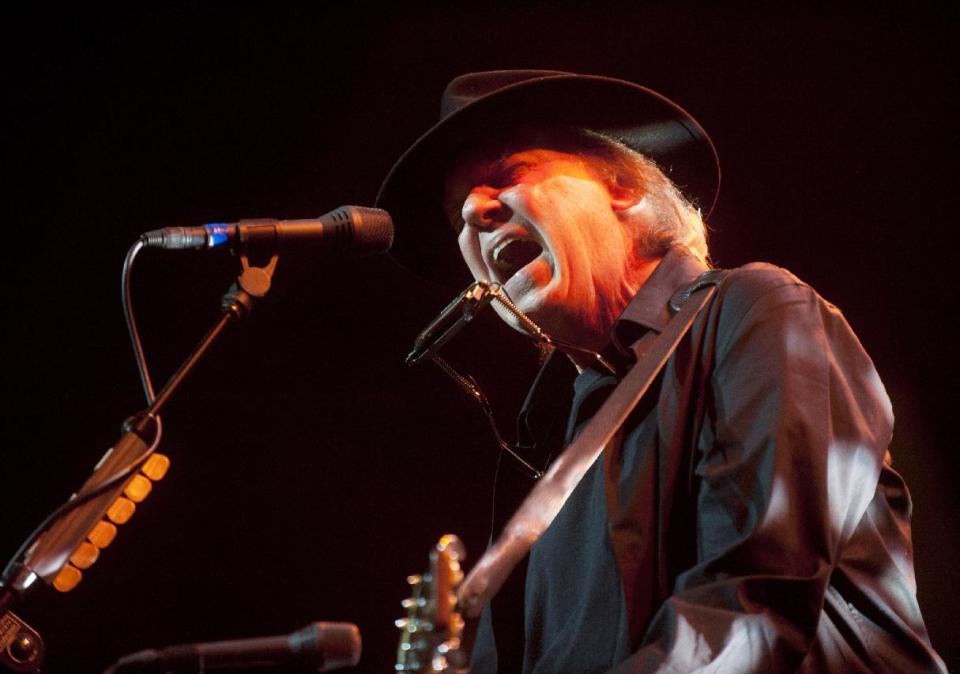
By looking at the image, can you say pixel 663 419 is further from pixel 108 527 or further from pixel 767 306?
pixel 108 527

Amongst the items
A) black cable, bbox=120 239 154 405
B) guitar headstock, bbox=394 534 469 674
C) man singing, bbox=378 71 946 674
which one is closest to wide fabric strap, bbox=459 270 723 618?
man singing, bbox=378 71 946 674

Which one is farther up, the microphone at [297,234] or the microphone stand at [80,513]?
the microphone at [297,234]

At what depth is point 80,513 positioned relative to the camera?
1610mm

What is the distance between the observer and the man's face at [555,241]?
2.64m

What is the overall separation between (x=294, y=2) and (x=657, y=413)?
234cm

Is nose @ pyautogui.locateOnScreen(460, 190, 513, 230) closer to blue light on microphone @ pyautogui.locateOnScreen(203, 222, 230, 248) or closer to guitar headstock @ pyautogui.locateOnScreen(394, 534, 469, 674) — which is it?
blue light on microphone @ pyautogui.locateOnScreen(203, 222, 230, 248)

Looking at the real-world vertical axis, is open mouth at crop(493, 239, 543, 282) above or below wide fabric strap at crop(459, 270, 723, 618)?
above

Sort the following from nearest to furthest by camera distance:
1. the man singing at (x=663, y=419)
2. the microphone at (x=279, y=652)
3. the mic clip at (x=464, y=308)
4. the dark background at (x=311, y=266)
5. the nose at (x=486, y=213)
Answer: the microphone at (x=279, y=652)
the man singing at (x=663, y=419)
the mic clip at (x=464, y=308)
the nose at (x=486, y=213)
the dark background at (x=311, y=266)

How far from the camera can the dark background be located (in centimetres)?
347

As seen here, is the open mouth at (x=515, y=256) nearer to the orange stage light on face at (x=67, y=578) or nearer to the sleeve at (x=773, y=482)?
the sleeve at (x=773, y=482)

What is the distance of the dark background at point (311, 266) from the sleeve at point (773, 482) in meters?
1.88

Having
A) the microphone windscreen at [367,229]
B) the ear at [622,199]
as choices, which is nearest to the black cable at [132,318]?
the microphone windscreen at [367,229]

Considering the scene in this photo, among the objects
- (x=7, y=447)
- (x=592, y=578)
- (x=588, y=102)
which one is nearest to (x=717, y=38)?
(x=588, y=102)

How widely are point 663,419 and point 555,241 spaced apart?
823 mm
